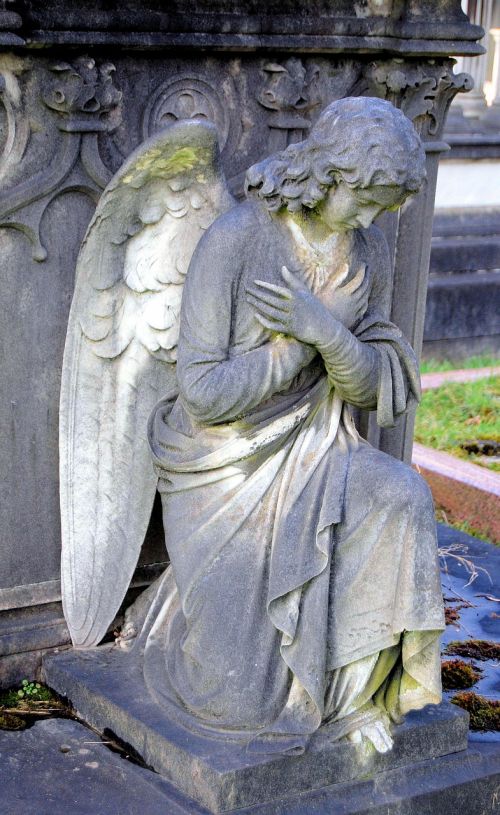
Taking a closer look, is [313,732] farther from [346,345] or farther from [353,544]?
[346,345]

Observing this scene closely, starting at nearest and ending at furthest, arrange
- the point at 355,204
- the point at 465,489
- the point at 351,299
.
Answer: the point at 355,204, the point at 351,299, the point at 465,489

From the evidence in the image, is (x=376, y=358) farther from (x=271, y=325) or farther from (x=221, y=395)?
(x=221, y=395)

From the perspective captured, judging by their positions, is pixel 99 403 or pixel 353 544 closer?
pixel 353 544

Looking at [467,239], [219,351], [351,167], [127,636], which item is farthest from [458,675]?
[467,239]

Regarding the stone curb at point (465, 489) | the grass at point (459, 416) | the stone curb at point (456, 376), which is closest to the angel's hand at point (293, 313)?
the stone curb at point (465, 489)

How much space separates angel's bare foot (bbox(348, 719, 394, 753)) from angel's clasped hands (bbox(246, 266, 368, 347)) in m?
0.97

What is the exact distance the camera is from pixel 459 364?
9578mm

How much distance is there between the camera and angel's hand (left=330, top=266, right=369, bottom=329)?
3627 mm

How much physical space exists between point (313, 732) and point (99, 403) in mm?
1079

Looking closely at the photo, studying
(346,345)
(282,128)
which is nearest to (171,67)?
(282,128)

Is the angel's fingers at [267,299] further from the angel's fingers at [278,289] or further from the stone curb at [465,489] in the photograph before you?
the stone curb at [465,489]

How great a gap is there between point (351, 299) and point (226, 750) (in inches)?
45.9

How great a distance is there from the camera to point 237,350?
359cm

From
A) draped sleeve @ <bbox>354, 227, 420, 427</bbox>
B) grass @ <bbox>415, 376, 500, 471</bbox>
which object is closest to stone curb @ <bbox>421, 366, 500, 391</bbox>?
grass @ <bbox>415, 376, 500, 471</bbox>
